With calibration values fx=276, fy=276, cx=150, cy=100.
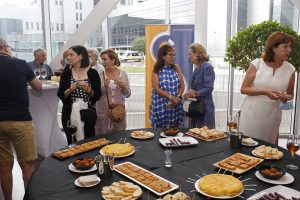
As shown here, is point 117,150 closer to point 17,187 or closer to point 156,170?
point 156,170

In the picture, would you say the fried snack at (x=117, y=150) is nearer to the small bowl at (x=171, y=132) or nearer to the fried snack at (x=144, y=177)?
the fried snack at (x=144, y=177)

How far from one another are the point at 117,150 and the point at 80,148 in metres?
0.31

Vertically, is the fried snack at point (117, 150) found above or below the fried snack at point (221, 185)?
above

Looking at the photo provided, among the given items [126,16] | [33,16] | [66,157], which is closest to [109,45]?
[126,16]

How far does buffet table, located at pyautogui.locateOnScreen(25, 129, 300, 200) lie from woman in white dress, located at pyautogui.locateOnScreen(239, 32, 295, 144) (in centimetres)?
77

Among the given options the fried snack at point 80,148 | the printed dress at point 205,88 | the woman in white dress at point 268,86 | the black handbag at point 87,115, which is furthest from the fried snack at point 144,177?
the printed dress at point 205,88

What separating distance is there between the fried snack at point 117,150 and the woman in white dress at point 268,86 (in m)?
1.51

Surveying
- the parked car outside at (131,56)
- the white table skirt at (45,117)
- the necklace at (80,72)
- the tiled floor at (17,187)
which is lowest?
the tiled floor at (17,187)

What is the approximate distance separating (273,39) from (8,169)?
299cm

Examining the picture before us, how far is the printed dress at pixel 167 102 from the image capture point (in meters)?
3.52

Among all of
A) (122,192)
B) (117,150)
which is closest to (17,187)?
(117,150)

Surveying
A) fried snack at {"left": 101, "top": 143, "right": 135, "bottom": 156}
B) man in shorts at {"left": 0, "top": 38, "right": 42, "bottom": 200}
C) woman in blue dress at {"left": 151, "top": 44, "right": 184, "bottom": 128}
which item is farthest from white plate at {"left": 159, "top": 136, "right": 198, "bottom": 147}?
man in shorts at {"left": 0, "top": 38, "right": 42, "bottom": 200}

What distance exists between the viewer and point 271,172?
63.4 inches

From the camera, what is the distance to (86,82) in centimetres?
292
